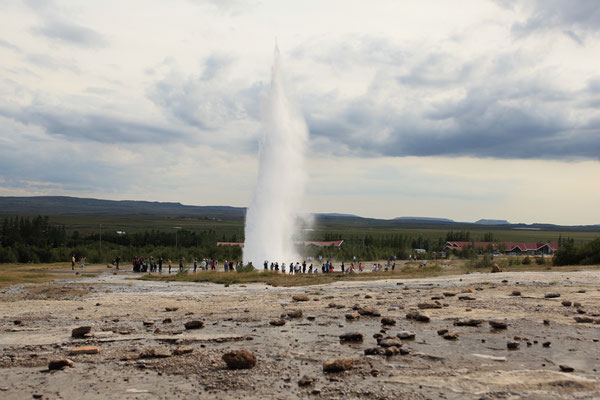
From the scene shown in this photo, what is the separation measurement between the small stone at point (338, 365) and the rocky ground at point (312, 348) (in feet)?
0.05

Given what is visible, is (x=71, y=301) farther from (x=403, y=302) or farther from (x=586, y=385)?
(x=586, y=385)

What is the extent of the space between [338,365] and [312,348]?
1850 mm

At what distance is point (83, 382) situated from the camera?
8172 millimetres

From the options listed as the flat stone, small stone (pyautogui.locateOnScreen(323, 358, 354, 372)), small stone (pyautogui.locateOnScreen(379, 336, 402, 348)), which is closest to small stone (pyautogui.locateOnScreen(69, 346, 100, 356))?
small stone (pyautogui.locateOnScreen(323, 358, 354, 372))

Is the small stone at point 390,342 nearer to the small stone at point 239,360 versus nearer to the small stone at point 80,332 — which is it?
the small stone at point 239,360

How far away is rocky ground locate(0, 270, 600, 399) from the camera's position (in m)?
7.72

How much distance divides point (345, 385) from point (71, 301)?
14.4 metres

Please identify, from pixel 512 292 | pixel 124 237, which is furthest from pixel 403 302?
pixel 124 237

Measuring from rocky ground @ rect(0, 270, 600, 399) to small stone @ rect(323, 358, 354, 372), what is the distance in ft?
0.05

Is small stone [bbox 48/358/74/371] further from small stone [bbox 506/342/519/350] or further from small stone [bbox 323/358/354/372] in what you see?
small stone [bbox 506/342/519/350]

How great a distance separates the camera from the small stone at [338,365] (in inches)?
332

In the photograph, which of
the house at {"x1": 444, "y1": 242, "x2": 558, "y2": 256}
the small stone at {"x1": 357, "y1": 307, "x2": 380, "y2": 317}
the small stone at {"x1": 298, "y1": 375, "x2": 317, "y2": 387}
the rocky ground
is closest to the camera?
the rocky ground

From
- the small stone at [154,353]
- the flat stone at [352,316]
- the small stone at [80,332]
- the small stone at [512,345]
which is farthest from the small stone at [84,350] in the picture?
the small stone at [512,345]

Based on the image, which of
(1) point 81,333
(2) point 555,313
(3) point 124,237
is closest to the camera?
(1) point 81,333
